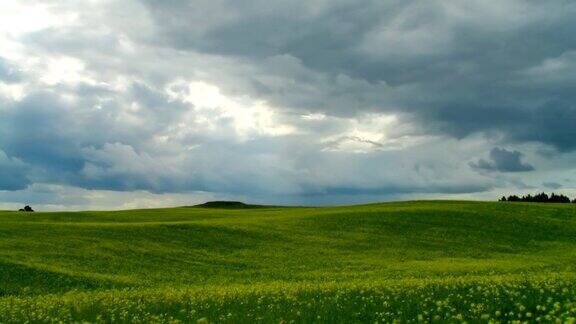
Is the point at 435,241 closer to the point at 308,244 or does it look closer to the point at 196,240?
the point at 308,244

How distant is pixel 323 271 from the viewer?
4278 centimetres

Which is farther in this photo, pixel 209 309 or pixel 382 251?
pixel 382 251

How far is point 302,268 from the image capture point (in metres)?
44.0

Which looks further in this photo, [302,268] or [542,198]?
[542,198]

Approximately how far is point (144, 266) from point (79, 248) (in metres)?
7.65

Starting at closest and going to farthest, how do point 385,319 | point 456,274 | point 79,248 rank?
point 385,319 < point 456,274 < point 79,248

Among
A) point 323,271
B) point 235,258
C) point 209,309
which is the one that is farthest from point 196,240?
point 209,309

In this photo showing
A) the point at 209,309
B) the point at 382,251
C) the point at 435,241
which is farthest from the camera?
the point at 435,241

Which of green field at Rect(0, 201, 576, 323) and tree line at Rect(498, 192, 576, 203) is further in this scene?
tree line at Rect(498, 192, 576, 203)

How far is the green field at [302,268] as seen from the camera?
18.6 meters

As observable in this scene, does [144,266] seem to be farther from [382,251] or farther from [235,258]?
[382,251]

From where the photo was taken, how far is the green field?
1858 centimetres

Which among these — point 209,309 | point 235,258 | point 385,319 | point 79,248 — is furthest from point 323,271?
point 385,319

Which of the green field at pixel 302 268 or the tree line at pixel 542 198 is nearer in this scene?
the green field at pixel 302 268
